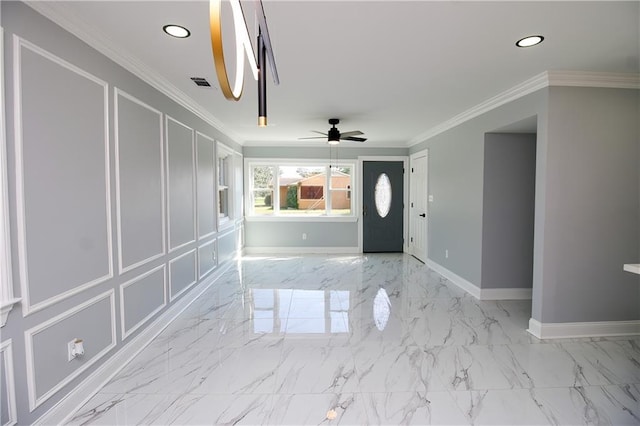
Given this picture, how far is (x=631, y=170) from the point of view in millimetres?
2982

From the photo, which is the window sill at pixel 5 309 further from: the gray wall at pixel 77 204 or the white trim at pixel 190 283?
the white trim at pixel 190 283

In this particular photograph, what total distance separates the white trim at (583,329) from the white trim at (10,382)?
12.2 ft

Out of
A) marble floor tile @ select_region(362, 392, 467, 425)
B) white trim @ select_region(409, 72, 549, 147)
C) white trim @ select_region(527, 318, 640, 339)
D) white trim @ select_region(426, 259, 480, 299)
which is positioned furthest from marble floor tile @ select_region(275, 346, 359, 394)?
white trim @ select_region(409, 72, 549, 147)

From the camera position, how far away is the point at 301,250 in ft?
23.2

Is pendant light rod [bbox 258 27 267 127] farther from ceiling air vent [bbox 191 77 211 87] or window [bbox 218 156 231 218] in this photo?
window [bbox 218 156 231 218]

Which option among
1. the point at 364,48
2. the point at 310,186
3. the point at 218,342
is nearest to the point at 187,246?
the point at 218,342

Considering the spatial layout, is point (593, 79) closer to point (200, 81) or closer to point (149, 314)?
point (200, 81)

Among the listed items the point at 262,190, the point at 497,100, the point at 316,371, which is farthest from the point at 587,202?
the point at 262,190

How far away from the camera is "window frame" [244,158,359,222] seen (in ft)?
22.7

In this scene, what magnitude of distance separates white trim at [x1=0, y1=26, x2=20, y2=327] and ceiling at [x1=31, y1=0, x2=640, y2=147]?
70 cm

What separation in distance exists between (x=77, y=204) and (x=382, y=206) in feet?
19.0

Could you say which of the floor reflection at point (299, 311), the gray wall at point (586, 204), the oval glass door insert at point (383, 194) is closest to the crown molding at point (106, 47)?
the floor reflection at point (299, 311)

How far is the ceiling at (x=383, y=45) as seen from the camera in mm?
1880

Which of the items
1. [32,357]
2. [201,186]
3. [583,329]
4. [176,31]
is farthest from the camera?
[201,186]
